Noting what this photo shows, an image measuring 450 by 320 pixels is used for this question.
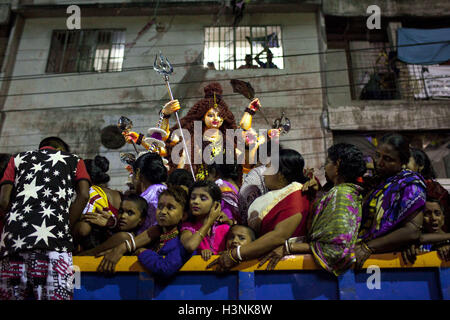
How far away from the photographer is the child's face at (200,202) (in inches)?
110

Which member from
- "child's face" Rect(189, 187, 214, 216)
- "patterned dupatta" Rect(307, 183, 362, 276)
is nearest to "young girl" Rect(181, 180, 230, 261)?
"child's face" Rect(189, 187, 214, 216)

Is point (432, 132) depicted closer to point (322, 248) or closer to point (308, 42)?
point (308, 42)

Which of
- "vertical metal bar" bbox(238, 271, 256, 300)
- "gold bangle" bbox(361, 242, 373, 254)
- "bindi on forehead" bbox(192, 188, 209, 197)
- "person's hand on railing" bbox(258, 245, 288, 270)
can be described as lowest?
"vertical metal bar" bbox(238, 271, 256, 300)

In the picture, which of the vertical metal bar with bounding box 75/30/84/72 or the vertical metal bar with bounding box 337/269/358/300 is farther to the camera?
the vertical metal bar with bounding box 75/30/84/72

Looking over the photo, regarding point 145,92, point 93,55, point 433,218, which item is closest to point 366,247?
point 433,218

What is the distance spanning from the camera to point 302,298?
7.48ft

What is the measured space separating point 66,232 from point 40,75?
33.0 ft

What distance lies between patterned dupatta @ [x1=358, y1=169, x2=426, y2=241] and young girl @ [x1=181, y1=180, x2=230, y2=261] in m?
1.14

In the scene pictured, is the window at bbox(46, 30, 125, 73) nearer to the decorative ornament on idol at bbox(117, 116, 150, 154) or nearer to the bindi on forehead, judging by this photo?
the decorative ornament on idol at bbox(117, 116, 150, 154)

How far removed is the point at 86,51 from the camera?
37.5 ft

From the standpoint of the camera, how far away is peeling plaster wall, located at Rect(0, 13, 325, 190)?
33.5ft

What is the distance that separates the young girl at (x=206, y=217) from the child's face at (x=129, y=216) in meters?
0.51
